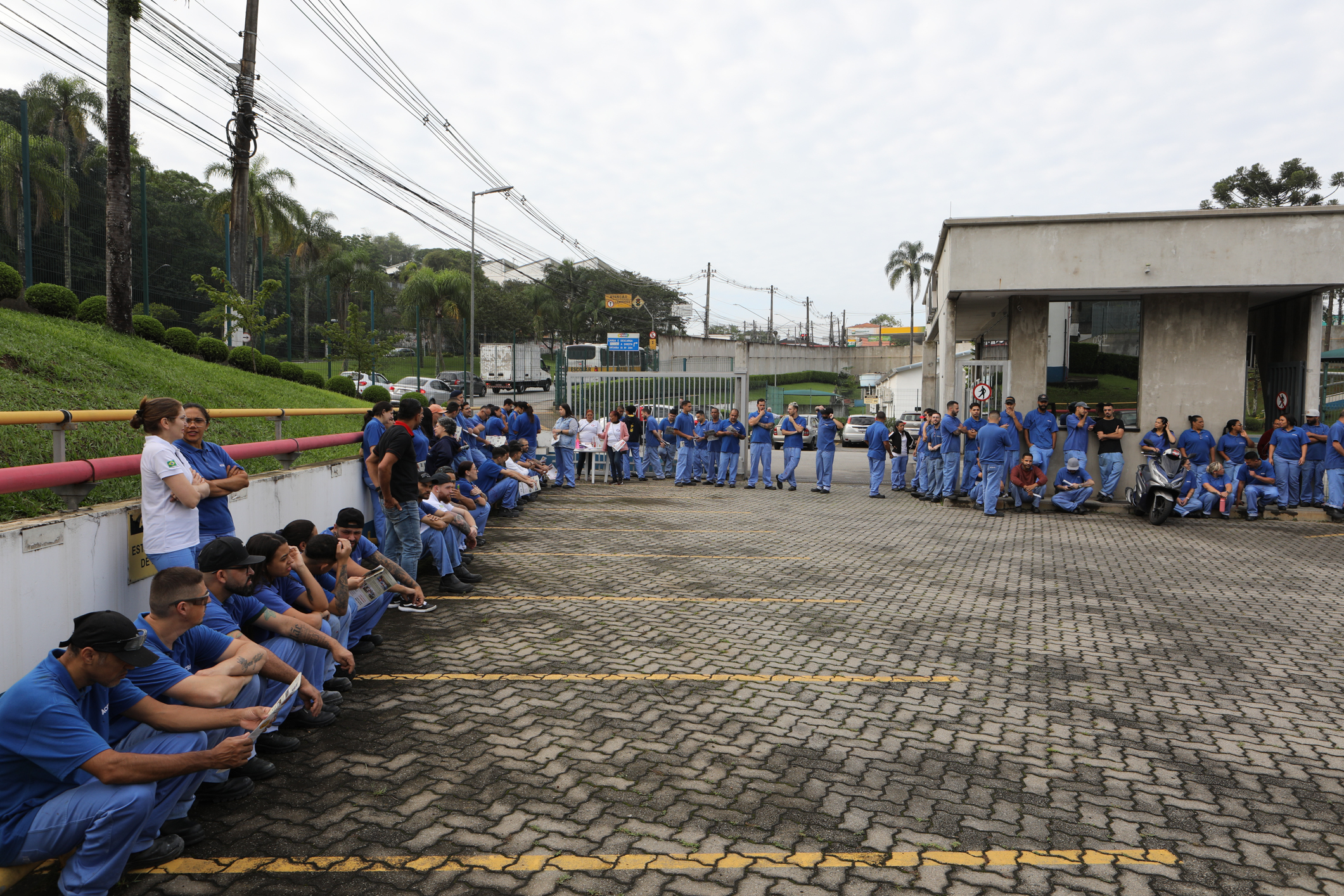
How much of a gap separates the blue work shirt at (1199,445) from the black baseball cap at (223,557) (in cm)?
1504

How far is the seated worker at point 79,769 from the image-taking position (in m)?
3.05

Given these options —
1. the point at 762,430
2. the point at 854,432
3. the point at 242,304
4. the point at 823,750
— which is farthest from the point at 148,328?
the point at 854,432

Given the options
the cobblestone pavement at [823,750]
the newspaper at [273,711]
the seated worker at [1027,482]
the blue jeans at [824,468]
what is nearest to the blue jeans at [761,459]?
the blue jeans at [824,468]

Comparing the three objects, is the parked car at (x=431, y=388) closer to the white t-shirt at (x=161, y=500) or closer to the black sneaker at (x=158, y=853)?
the white t-shirt at (x=161, y=500)

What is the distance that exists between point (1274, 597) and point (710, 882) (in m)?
7.77

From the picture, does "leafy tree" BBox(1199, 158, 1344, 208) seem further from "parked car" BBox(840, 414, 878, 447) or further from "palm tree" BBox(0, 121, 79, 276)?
"palm tree" BBox(0, 121, 79, 276)

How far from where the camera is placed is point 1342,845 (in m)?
3.64

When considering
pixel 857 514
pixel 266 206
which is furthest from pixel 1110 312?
pixel 266 206

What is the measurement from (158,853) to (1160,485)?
46.1 ft

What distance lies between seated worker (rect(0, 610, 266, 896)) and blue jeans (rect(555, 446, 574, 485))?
1389 centimetres

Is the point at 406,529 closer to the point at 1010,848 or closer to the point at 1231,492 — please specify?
the point at 1010,848

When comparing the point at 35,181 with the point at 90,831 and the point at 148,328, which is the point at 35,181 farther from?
the point at 90,831

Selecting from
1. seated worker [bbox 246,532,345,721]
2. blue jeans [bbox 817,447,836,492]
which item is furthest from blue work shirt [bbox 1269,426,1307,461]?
seated worker [bbox 246,532,345,721]

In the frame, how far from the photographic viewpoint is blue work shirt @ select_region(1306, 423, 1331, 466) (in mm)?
14203
